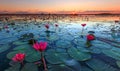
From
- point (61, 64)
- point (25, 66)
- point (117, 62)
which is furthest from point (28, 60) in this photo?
point (117, 62)

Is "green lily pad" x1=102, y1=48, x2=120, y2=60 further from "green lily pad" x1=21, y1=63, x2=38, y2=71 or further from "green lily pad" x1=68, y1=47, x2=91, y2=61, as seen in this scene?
"green lily pad" x1=21, y1=63, x2=38, y2=71

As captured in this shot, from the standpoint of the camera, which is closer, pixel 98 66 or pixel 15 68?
pixel 15 68

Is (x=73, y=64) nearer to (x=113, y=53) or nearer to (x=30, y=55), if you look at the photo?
(x=30, y=55)

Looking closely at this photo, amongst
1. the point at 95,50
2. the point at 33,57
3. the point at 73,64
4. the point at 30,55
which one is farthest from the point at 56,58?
the point at 95,50

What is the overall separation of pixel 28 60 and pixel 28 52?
49 cm

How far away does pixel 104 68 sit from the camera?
2.62 metres

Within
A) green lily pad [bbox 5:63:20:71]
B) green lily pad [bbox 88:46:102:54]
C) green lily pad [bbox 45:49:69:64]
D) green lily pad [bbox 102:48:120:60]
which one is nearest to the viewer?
green lily pad [bbox 5:63:20:71]

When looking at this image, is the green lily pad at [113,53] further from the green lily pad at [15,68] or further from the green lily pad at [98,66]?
the green lily pad at [15,68]

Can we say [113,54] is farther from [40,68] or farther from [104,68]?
[40,68]

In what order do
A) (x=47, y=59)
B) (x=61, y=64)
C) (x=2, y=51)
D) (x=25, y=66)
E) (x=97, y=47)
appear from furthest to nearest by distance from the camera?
(x=97, y=47) → (x=2, y=51) → (x=47, y=59) → (x=61, y=64) → (x=25, y=66)

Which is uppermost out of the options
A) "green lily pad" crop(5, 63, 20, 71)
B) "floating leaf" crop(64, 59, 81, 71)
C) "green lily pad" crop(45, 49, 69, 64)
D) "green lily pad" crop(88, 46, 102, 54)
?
"green lily pad" crop(88, 46, 102, 54)

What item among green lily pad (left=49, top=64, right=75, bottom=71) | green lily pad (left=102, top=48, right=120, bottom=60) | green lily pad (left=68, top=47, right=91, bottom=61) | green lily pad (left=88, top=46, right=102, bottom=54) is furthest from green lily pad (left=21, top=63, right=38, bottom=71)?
green lily pad (left=102, top=48, right=120, bottom=60)

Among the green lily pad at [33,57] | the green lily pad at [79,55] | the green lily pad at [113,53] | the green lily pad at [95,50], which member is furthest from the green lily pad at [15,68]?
the green lily pad at [113,53]

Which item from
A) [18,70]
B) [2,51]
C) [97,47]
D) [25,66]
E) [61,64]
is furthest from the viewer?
[97,47]
